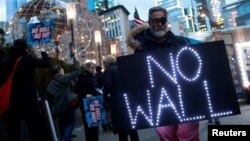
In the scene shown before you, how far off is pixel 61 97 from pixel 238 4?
104m

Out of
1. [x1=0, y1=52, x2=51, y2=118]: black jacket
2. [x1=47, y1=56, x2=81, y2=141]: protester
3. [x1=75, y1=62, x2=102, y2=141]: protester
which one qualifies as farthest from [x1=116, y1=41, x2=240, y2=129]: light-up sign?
[x1=47, y1=56, x2=81, y2=141]: protester

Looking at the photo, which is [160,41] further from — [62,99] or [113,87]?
[62,99]

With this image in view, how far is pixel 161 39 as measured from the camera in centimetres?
350

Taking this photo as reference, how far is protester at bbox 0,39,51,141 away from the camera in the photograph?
17.5ft

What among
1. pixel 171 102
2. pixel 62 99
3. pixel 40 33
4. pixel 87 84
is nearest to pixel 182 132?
pixel 171 102

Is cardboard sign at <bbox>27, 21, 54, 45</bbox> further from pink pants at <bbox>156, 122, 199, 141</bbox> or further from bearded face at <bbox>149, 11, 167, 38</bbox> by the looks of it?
pink pants at <bbox>156, 122, 199, 141</bbox>

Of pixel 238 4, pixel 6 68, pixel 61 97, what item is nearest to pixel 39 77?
pixel 61 97

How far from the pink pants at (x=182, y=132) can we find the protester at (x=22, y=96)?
8.10 ft

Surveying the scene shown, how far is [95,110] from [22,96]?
78.8 inches

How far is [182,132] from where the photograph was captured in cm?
334

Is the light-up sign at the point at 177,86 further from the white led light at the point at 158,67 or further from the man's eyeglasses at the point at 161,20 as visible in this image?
the man's eyeglasses at the point at 161,20

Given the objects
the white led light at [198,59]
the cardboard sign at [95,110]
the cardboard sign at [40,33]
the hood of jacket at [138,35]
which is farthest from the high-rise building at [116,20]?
the white led light at [198,59]

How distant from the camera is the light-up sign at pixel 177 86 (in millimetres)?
2785

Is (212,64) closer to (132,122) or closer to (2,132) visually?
(132,122)
